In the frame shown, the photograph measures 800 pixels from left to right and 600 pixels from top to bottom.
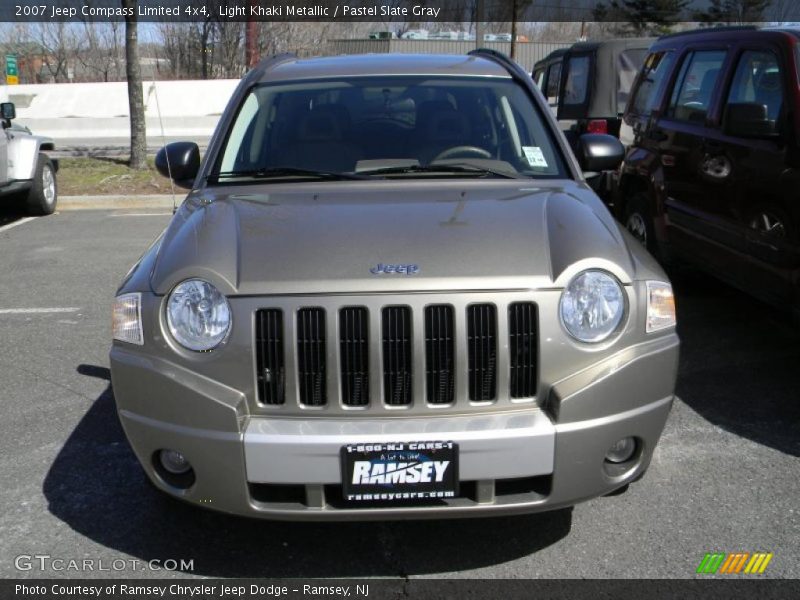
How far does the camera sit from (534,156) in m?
3.99

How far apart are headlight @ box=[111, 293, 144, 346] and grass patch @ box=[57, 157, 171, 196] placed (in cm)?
931

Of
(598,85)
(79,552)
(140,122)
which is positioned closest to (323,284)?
(79,552)

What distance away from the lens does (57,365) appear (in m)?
5.11

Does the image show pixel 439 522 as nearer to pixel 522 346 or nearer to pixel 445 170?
pixel 522 346

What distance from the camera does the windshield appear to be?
12.8 ft

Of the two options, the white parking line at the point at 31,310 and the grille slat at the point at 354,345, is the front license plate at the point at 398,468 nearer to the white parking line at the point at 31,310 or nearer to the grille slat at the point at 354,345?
the grille slat at the point at 354,345

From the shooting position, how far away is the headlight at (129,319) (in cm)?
283

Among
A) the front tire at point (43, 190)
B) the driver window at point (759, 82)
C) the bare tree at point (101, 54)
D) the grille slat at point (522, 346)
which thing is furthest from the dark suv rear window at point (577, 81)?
the bare tree at point (101, 54)

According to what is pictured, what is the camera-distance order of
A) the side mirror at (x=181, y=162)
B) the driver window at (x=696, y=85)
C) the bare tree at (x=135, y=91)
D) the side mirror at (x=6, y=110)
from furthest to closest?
the bare tree at (x=135, y=91) < the side mirror at (x=6, y=110) < the driver window at (x=696, y=85) < the side mirror at (x=181, y=162)

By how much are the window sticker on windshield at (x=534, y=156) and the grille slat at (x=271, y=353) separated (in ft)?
5.71

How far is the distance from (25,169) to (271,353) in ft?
28.4

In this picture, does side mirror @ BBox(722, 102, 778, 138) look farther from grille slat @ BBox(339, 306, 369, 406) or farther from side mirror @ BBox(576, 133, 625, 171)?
grille slat @ BBox(339, 306, 369, 406)

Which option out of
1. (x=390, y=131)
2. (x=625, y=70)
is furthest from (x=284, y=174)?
(x=625, y=70)

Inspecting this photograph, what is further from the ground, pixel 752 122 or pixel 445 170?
pixel 752 122
